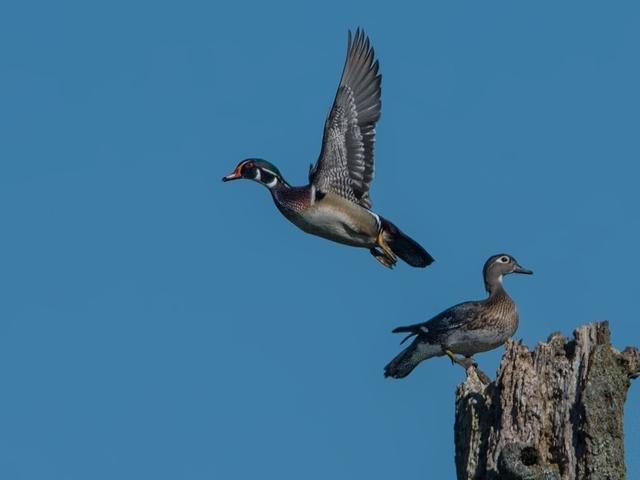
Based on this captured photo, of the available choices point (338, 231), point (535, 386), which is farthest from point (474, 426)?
point (338, 231)

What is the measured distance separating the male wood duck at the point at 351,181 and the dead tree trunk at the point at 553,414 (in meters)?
6.44

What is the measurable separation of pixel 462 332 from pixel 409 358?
0.72m

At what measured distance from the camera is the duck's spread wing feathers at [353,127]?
1622 centimetres

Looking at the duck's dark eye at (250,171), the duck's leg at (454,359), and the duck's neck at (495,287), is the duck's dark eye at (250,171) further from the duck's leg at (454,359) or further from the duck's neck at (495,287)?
the duck's leg at (454,359)

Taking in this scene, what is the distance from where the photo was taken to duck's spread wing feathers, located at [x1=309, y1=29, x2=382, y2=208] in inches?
639

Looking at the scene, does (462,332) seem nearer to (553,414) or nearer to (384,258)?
(384,258)

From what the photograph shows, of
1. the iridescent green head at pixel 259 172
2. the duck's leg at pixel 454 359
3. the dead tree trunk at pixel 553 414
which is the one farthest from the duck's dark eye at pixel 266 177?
the dead tree trunk at pixel 553 414

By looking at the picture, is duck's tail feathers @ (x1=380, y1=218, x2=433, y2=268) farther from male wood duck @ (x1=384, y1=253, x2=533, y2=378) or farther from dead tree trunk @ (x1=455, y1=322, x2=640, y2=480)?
dead tree trunk @ (x1=455, y1=322, x2=640, y2=480)

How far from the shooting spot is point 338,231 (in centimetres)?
1628

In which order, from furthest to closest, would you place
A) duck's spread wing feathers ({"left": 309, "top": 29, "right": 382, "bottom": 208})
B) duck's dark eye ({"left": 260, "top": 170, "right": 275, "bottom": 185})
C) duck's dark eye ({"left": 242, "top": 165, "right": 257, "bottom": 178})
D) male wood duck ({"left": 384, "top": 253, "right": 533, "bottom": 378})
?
1. duck's dark eye ({"left": 242, "top": 165, "right": 257, "bottom": 178})
2. duck's dark eye ({"left": 260, "top": 170, "right": 275, "bottom": 185})
3. duck's spread wing feathers ({"left": 309, "top": 29, "right": 382, "bottom": 208})
4. male wood duck ({"left": 384, "top": 253, "right": 533, "bottom": 378})

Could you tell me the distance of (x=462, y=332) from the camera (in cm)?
1545

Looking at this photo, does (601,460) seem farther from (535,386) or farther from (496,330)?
(496,330)

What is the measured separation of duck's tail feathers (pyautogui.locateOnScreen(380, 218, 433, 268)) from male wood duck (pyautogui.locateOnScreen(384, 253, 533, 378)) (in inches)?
36.9

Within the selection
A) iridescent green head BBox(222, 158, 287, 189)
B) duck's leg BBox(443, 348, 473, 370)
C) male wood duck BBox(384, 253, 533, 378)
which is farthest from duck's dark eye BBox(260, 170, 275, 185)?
duck's leg BBox(443, 348, 473, 370)
